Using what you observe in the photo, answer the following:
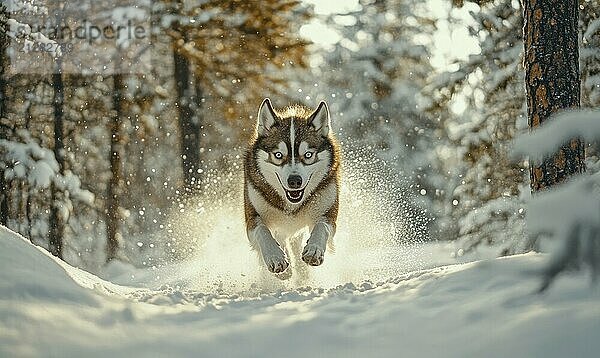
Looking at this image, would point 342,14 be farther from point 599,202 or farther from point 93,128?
point 599,202

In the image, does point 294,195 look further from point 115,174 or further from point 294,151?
point 115,174

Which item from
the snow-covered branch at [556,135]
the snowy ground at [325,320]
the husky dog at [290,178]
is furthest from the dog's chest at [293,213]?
the snow-covered branch at [556,135]

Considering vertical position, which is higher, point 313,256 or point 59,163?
point 313,256

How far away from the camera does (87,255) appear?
16.8 m

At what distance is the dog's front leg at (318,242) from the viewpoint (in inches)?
225

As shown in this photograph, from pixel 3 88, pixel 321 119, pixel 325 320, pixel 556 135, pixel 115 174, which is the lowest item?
pixel 115 174

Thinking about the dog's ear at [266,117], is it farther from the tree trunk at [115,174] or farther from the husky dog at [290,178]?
the tree trunk at [115,174]

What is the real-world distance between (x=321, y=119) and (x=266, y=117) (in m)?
0.56

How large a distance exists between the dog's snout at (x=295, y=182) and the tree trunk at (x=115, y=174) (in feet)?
33.0

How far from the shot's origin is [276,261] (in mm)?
5645

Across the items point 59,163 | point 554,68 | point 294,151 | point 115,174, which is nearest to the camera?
point 554,68

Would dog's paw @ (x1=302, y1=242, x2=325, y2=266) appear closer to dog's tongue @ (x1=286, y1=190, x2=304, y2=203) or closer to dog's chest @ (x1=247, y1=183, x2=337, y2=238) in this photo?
dog's tongue @ (x1=286, y1=190, x2=304, y2=203)

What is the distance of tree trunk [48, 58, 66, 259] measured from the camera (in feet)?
43.9

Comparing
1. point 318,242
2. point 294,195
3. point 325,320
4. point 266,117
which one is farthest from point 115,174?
point 325,320
